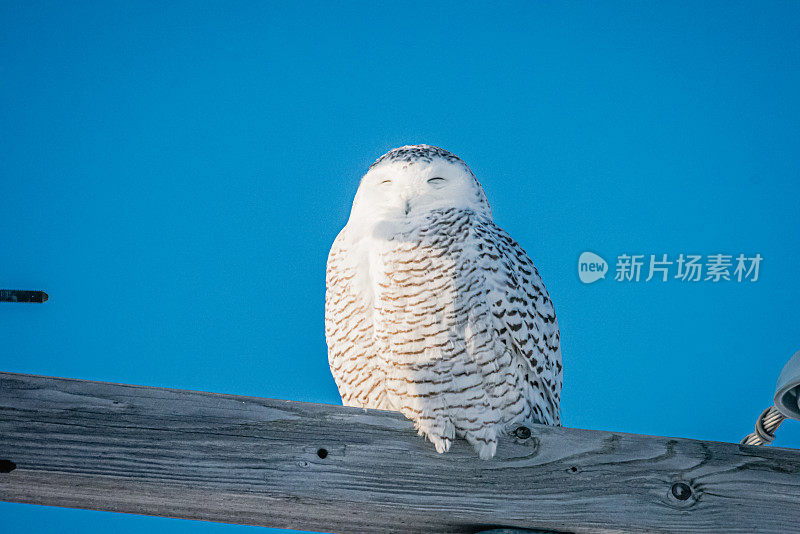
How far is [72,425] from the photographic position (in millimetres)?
747

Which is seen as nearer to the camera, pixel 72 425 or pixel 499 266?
pixel 72 425

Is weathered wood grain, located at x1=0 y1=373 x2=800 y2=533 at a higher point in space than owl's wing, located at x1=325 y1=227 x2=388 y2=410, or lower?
lower

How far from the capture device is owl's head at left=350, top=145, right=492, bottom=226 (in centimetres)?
110

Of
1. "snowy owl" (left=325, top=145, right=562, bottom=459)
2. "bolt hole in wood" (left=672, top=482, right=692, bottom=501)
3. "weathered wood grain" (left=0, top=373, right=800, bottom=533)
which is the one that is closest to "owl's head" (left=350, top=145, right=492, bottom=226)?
"snowy owl" (left=325, top=145, right=562, bottom=459)

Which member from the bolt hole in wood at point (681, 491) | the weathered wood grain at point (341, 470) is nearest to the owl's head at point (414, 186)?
the weathered wood grain at point (341, 470)

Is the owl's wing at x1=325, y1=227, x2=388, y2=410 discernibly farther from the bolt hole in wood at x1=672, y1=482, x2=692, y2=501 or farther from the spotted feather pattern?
the bolt hole in wood at x1=672, y1=482, x2=692, y2=501

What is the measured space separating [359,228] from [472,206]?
19cm

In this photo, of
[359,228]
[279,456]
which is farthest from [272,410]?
[359,228]

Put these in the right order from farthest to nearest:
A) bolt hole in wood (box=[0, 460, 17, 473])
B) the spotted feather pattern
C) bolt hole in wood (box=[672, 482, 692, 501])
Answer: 1. the spotted feather pattern
2. bolt hole in wood (box=[672, 482, 692, 501])
3. bolt hole in wood (box=[0, 460, 17, 473])

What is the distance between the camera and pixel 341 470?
0.79 meters

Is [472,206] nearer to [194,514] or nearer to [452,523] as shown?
[452,523]

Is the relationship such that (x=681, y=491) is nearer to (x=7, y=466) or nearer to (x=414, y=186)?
(x=414, y=186)

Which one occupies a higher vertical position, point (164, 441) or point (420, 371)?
point (420, 371)

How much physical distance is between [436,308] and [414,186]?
210mm
